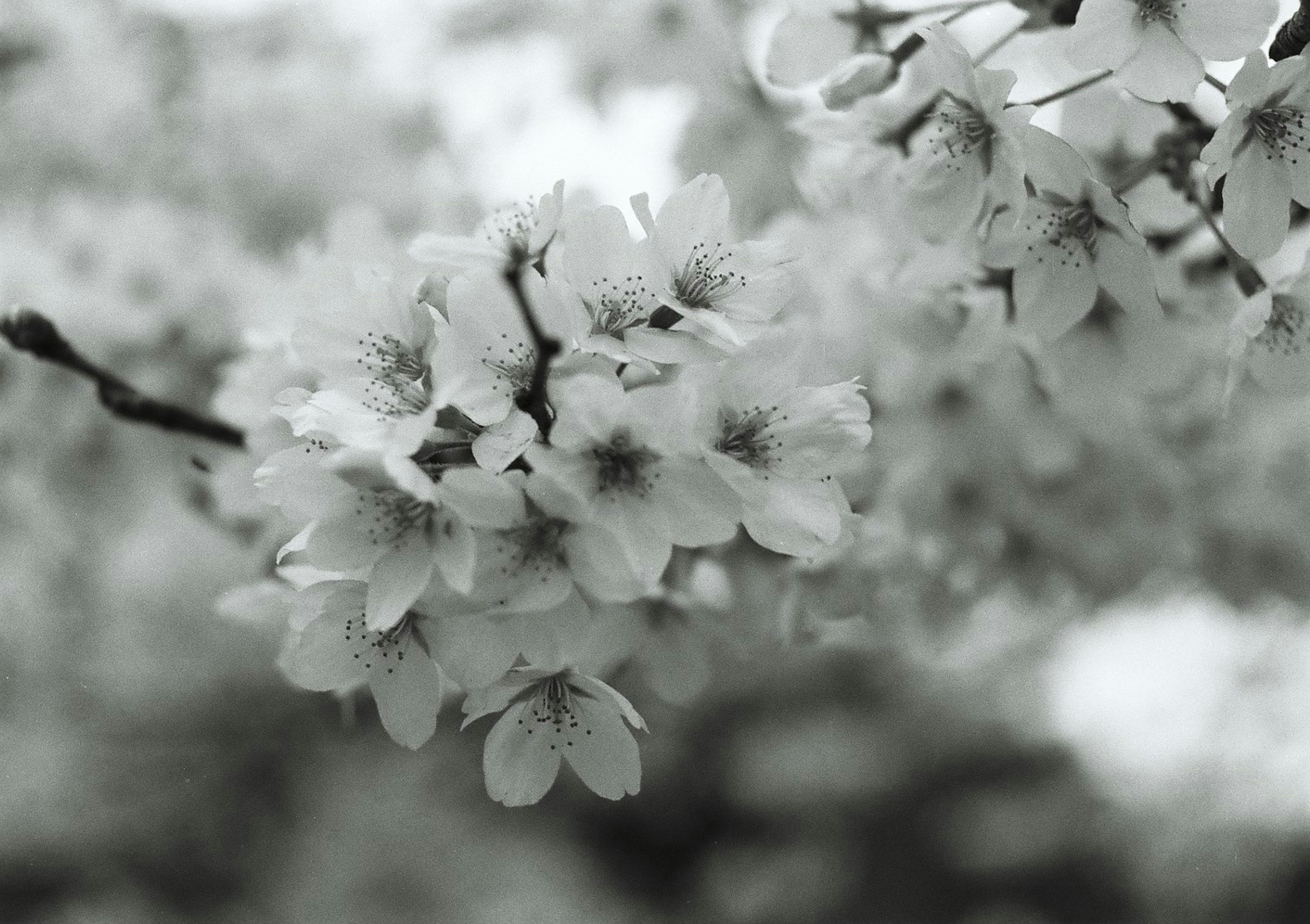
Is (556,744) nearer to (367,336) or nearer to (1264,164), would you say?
(367,336)

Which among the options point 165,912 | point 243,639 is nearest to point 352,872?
point 165,912

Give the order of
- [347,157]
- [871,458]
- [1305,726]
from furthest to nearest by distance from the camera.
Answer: [1305,726] < [347,157] < [871,458]

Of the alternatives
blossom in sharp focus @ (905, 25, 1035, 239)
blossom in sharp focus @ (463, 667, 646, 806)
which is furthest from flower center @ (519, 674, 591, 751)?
blossom in sharp focus @ (905, 25, 1035, 239)

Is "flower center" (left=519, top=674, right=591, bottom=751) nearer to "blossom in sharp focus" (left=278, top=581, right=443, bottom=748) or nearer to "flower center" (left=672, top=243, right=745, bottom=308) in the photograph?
"blossom in sharp focus" (left=278, top=581, right=443, bottom=748)

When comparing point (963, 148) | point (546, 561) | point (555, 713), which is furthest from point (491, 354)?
point (963, 148)

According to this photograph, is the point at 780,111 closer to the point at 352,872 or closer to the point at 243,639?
the point at 243,639
